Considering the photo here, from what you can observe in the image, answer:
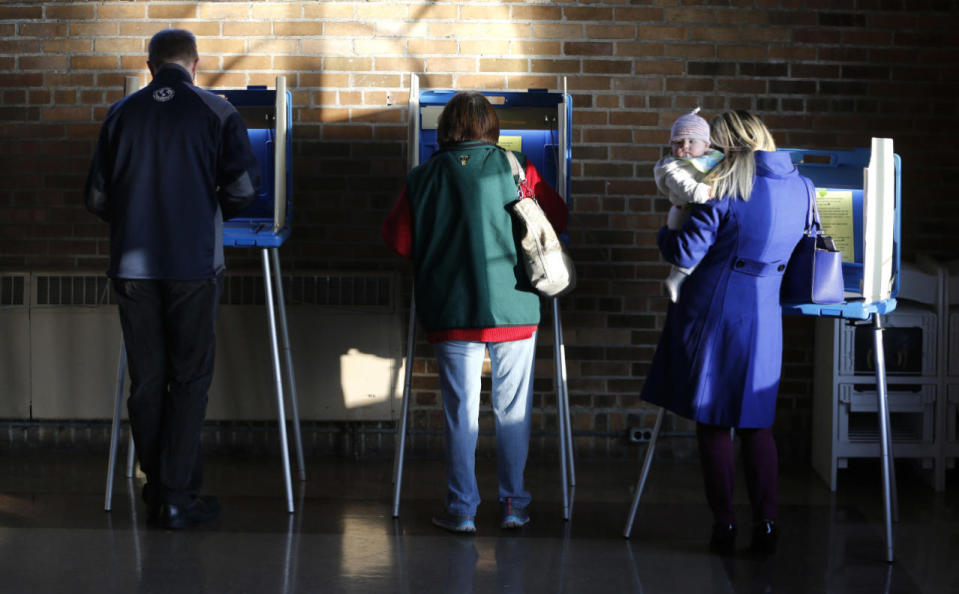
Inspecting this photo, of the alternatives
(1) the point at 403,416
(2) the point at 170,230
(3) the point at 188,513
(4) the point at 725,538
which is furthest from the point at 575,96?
(3) the point at 188,513

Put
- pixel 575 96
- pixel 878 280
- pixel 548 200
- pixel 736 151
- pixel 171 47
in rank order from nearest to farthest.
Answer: pixel 736 151, pixel 878 280, pixel 171 47, pixel 548 200, pixel 575 96

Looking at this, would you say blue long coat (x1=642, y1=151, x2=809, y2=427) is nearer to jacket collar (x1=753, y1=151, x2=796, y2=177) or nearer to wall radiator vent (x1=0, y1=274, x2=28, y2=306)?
jacket collar (x1=753, y1=151, x2=796, y2=177)

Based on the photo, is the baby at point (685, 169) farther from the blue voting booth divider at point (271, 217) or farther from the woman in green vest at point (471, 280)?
the blue voting booth divider at point (271, 217)

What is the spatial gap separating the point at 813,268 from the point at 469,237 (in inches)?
43.4

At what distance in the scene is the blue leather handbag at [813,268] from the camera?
3.21 metres

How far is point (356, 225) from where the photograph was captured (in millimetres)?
4547

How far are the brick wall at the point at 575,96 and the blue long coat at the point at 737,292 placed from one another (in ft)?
4.30

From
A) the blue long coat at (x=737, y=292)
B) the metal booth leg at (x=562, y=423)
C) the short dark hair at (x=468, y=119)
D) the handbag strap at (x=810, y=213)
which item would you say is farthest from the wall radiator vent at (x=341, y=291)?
the handbag strap at (x=810, y=213)

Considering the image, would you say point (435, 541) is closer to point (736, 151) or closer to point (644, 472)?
point (644, 472)

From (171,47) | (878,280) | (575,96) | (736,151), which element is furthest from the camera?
(575,96)

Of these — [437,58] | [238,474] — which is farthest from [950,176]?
[238,474]

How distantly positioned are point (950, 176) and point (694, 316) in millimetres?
2017

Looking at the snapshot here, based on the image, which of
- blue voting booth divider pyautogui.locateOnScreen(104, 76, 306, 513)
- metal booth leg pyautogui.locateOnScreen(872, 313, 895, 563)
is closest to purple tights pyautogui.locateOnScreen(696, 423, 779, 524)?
→ metal booth leg pyautogui.locateOnScreen(872, 313, 895, 563)

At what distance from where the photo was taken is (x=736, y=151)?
3180 millimetres
